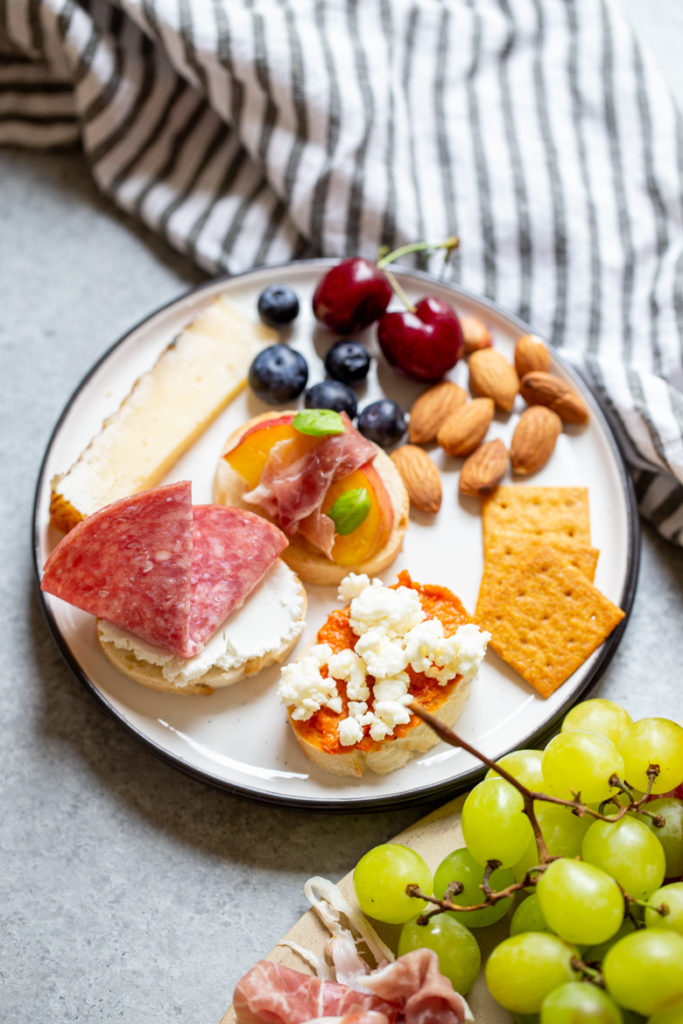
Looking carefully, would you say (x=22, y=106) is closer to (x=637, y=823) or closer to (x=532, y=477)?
(x=532, y=477)

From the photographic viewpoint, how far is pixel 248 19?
7.39ft

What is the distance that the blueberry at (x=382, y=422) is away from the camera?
6.62ft

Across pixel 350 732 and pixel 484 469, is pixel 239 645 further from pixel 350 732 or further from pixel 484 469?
pixel 484 469

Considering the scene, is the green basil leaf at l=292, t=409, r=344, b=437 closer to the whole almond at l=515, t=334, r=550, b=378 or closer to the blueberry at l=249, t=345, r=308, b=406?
the blueberry at l=249, t=345, r=308, b=406

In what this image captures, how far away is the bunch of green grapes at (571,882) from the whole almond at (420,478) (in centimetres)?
56

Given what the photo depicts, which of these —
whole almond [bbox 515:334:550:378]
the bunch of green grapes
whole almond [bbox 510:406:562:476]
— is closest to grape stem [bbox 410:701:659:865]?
the bunch of green grapes

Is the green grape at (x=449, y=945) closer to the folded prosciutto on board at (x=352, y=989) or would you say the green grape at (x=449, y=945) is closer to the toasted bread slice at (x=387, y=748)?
the folded prosciutto on board at (x=352, y=989)

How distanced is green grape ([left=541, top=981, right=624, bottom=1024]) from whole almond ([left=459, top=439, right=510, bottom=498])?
3.31 feet

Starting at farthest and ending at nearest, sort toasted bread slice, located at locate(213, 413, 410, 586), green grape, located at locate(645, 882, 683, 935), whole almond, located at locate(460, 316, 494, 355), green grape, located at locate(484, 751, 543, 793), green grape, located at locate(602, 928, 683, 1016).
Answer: whole almond, located at locate(460, 316, 494, 355), toasted bread slice, located at locate(213, 413, 410, 586), green grape, located at locate(484, 751, 543, 793), green grape, located at locate(645, 882, 683, 935), green grape, located at locate(602, 928, 683, 1016)

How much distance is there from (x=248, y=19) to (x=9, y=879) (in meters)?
2.06

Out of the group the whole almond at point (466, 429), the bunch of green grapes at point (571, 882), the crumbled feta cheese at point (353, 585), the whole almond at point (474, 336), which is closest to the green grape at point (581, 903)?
the bunch of green grapes at point (571, 882)

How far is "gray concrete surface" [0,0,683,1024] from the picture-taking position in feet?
5.58

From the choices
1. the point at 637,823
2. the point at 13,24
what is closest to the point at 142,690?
the point at 637,823

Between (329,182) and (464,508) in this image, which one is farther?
(329,182)
